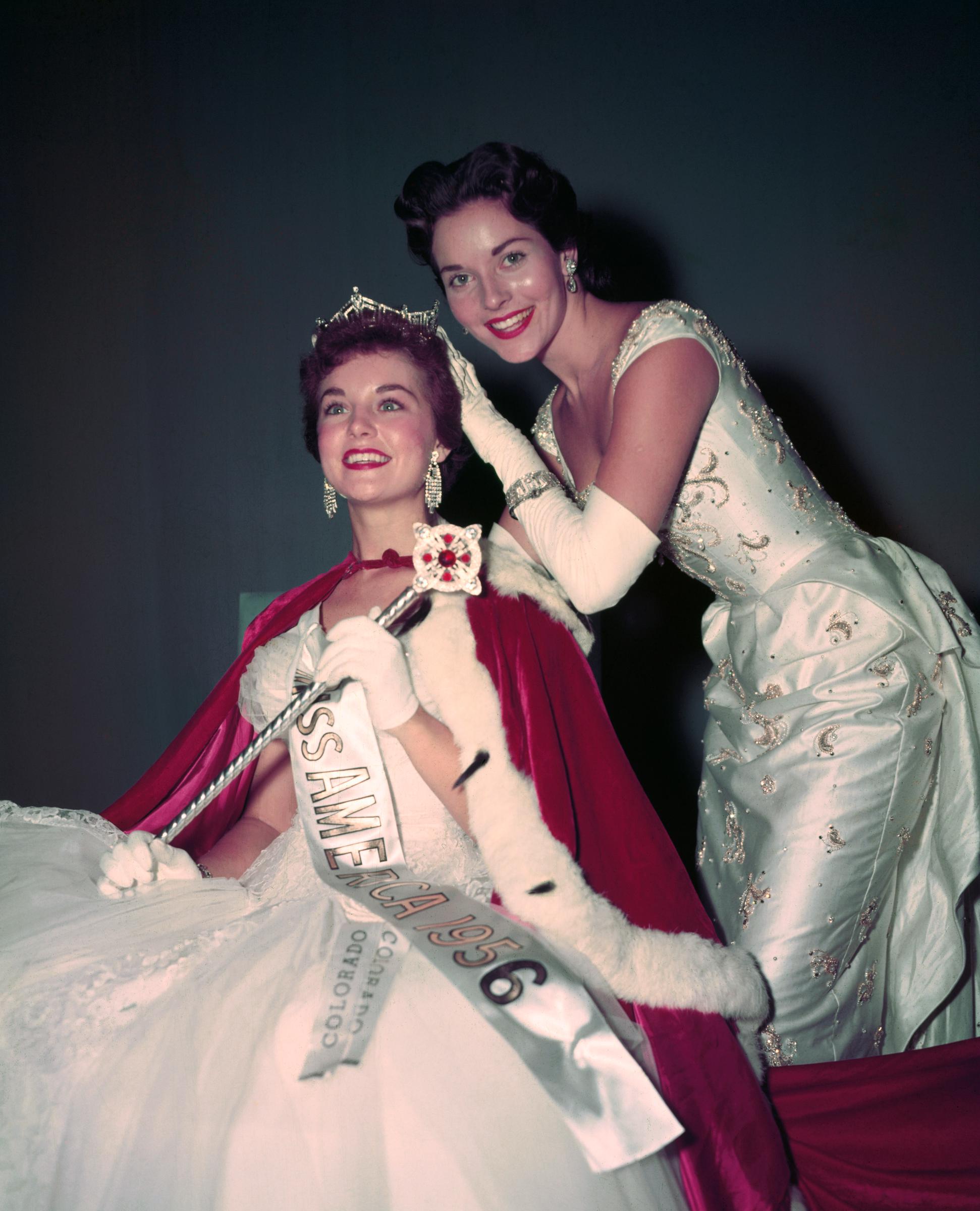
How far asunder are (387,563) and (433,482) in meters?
0.16

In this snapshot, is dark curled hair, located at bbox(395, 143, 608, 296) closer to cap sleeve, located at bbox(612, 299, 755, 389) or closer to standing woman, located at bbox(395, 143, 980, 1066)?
standing woman, located at bbox(395, 143, 980, 1066)

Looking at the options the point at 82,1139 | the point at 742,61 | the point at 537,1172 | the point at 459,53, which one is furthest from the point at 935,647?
the point at 459,53

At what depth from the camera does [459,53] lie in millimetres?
2441

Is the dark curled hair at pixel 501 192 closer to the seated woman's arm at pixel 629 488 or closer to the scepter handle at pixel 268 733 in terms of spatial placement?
the seated woman's arm at pixel 629 488

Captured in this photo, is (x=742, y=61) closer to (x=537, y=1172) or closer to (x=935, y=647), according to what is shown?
(x=935, y=647)

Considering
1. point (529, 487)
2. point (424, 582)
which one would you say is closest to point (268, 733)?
point (424, 582)

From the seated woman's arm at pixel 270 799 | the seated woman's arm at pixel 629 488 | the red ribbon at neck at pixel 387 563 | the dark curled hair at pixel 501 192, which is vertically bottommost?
the seated woman's arm at pixel 270 799

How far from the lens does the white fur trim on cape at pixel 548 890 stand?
3.65 ft

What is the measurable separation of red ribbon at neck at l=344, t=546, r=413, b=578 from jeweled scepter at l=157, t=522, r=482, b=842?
7.3 inches

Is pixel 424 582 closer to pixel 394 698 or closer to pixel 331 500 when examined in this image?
pixel 394 698

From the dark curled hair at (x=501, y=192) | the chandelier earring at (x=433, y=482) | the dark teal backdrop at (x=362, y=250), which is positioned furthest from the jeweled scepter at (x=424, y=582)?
the dark teal backdrop at (x=362, y=250)

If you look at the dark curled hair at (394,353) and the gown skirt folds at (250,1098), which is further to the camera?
the dark curled hair at (394,353)

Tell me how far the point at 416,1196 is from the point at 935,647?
1.07 m

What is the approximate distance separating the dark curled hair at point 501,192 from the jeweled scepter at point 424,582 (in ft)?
1.90
